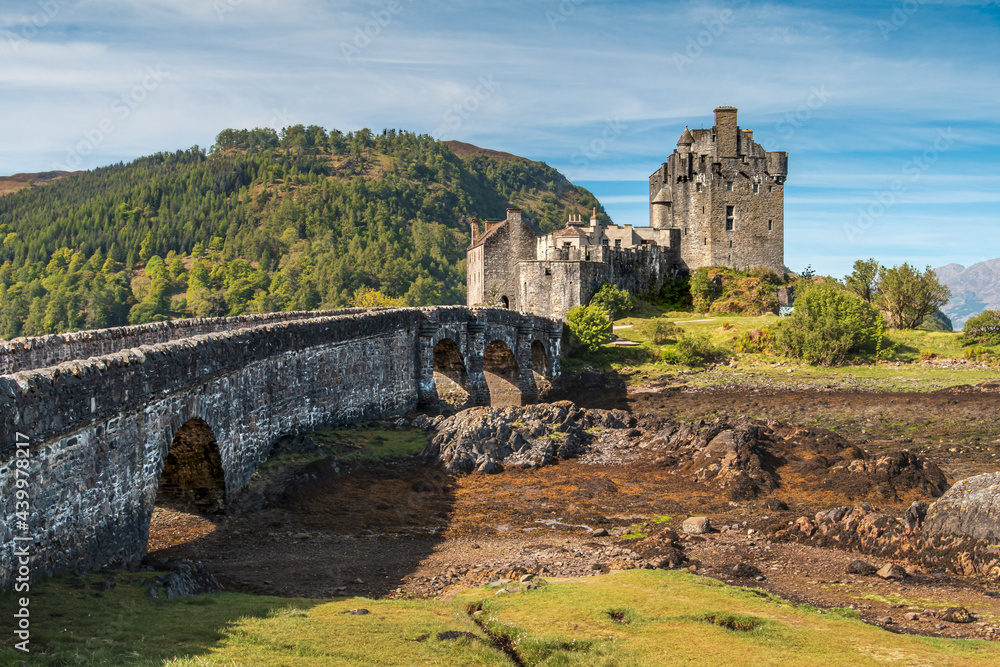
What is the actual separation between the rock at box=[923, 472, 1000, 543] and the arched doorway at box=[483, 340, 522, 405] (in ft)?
101

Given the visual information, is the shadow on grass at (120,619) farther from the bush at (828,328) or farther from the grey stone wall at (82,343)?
the bush at (828,328)

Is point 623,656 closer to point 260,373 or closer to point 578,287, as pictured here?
point 260,373

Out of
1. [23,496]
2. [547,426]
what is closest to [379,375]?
[547,426]

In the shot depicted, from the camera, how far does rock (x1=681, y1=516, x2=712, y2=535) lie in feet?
64.4

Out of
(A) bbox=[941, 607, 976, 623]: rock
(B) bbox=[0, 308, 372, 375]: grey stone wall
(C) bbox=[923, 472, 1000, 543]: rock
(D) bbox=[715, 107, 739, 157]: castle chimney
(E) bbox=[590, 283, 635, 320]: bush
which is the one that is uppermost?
(D) bbox=[715, 107, 739, 157]: castle chimney

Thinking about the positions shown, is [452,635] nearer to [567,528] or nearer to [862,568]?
[862,568]

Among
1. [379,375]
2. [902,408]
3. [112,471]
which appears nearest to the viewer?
[112,471]

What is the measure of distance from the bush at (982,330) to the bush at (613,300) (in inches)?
856

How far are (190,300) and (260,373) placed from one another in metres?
102

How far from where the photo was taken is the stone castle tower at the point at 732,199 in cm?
6981

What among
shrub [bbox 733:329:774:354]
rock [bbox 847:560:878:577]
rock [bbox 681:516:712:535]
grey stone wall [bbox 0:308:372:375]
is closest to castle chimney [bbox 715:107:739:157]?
shrub [bbox 733:329:774:354]

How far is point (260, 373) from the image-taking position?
2242 centimetres

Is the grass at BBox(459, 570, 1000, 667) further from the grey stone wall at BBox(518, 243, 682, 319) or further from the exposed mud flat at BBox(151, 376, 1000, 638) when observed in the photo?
the grey stone wall at BBox(518, 243, 682, 319)

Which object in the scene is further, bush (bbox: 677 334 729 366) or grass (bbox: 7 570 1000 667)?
bush (bbox: 677 334 729 366)
